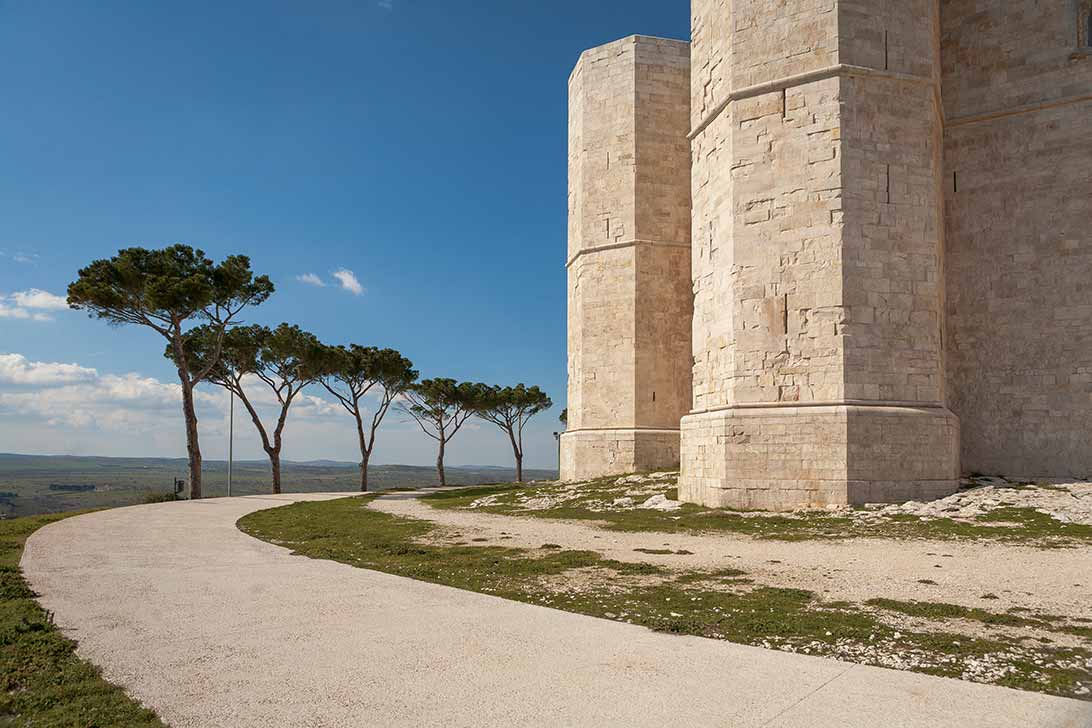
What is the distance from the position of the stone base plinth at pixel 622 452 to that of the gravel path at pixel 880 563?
12293 mm

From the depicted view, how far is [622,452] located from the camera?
26.4 metres

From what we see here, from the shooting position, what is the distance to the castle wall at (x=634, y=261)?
26.8 metres

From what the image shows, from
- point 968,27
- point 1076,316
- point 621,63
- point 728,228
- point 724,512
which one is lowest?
point 724,512

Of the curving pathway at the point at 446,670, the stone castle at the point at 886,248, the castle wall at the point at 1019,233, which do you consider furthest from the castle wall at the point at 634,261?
the curving pathway at the point at 446,670

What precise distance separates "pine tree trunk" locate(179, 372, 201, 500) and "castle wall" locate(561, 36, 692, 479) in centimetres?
1486

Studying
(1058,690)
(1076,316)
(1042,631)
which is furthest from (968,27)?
(1058,690)

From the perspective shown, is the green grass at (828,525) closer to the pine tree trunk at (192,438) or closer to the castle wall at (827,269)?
the castle wall at (827,269)

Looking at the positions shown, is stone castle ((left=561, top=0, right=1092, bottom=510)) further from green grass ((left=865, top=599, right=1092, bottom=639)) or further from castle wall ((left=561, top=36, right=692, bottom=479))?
green grass ((left=865, top=599, right=1092, bottom=639))

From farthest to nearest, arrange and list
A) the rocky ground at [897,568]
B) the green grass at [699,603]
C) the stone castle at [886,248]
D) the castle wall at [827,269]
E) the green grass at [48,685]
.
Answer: the stone castle at [886,248] → the castle wall at [827,269] → the rocky ground at [897,568] → the green grass at [699,603] → the green grass at [48,685]

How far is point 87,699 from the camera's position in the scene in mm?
4121

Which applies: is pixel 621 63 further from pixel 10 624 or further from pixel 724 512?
pixel 10 624

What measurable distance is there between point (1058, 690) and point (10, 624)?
7393mm

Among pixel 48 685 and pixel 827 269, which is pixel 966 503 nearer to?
pixel 827 269

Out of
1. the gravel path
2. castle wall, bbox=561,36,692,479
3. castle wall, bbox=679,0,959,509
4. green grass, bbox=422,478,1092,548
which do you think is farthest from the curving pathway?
castle wall, bbox=561,36,692,479
